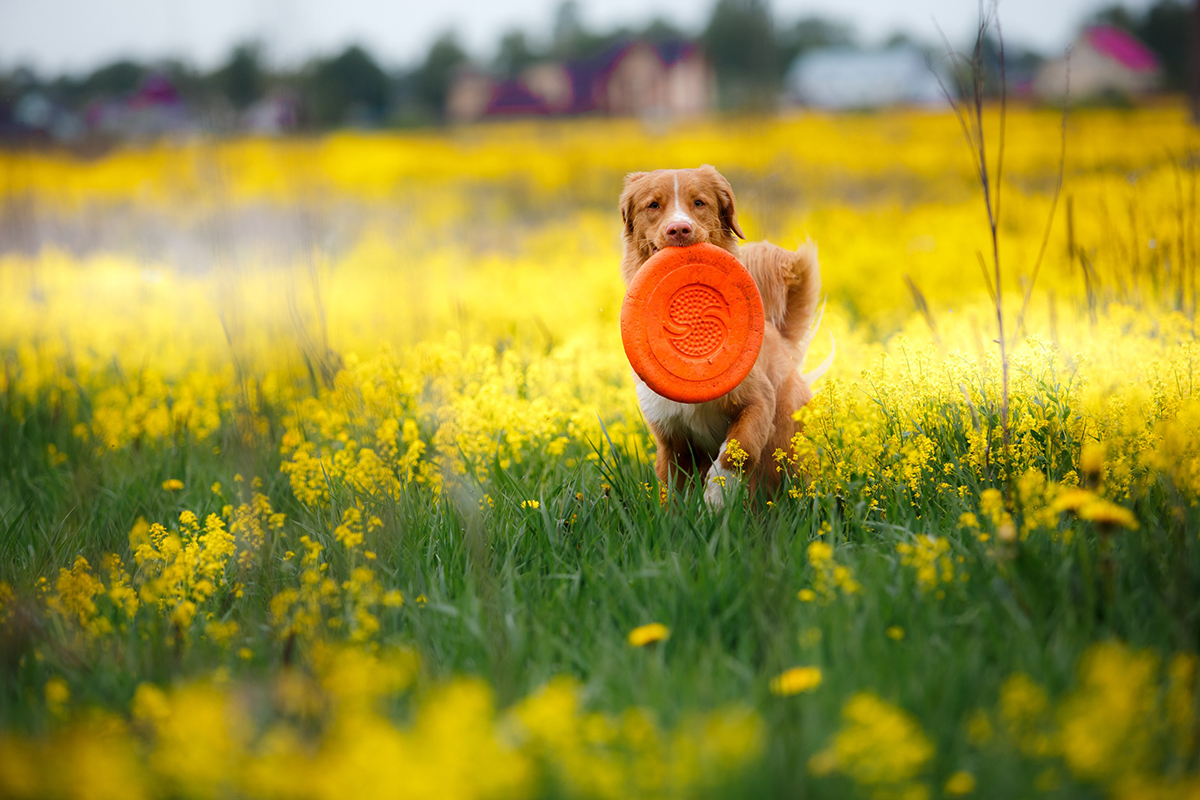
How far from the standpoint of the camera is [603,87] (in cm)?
4153

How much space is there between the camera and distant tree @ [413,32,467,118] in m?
34.0

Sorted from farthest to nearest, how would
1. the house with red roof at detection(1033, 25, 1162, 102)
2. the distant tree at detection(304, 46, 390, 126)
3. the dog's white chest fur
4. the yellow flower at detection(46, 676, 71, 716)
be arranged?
the house with red roof at detection(1033, 25, 1162, 102), the distant tree at detection(304, 46, 390, 126), the dog's white chest fur, the yellow flower at detection(46, 676, 71, 716)

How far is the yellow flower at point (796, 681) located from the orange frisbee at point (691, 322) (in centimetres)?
133

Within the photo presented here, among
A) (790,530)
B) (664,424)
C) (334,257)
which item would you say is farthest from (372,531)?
(334,257)

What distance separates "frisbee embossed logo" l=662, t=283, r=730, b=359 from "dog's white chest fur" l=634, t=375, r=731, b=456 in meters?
0.29

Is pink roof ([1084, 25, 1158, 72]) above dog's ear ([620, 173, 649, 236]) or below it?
above

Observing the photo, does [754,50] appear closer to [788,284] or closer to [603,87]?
[788,284]

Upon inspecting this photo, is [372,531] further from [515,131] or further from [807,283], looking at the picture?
[515,131]

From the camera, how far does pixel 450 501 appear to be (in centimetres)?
299

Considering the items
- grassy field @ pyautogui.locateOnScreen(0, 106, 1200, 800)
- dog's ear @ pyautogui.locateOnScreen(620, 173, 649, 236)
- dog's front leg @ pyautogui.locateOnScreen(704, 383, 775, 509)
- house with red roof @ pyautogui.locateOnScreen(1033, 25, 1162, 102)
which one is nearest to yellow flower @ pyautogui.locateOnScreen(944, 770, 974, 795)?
grassy field @ pyautogui.locateOnScreen(0, 106, 1200, 800)

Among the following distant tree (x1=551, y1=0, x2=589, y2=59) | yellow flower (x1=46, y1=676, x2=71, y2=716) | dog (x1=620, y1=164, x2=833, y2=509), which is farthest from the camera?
distant tree (x1=551, y1=0, x2=589, y2=59)

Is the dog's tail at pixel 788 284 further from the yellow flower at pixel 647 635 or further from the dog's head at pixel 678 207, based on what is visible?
the yellow flower at pixel 647 635

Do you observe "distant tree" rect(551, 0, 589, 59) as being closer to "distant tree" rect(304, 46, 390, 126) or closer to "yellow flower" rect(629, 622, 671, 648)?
"distant tree" rect(304, 46, 390, 126)

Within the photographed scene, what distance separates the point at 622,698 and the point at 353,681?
633 mm
